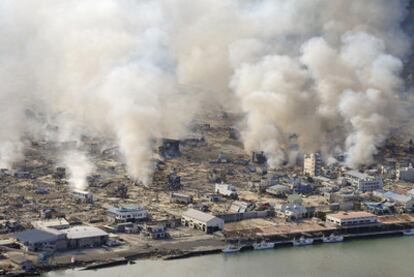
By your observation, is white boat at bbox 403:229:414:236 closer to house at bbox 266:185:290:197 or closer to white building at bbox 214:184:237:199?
house at bbox 266:185:290:197

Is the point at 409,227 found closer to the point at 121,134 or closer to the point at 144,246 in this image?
the point at 144,246

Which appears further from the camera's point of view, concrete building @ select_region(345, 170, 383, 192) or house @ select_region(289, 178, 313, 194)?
concrete building @ select_region(345, 170, 383, 192)

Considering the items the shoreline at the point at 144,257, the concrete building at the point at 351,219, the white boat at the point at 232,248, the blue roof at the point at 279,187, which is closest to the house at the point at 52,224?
the shoreline at the point at 144,257

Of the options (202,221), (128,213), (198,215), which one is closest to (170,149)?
(128,213)

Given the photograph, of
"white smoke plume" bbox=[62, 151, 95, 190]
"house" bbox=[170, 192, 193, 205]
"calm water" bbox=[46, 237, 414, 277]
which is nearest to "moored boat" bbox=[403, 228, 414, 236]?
"calm water" bbox=[46, 237, 414, 277]

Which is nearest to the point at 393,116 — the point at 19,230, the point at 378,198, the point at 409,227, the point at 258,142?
the point at 258,142

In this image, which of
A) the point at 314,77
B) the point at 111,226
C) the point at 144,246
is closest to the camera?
A: the point at 144,246
